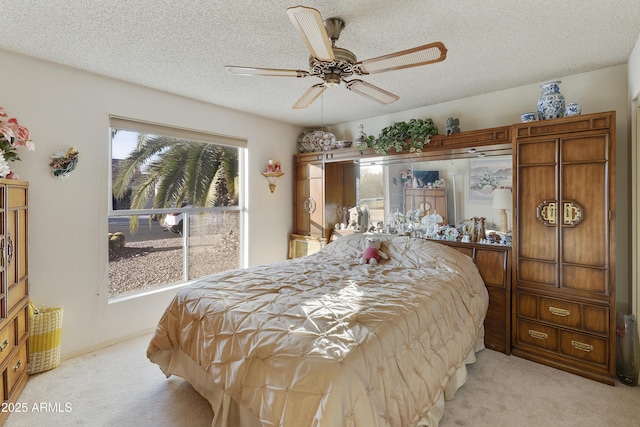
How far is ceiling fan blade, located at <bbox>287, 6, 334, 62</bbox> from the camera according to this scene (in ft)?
4.27

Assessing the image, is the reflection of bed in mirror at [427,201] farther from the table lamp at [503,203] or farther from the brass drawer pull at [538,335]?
the brass drawer pull at [538,335]

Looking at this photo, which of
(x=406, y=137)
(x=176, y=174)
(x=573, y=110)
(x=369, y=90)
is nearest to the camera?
(x=369, y=90)

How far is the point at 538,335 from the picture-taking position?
2730 mm

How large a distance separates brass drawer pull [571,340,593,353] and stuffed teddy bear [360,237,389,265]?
65.9 inches

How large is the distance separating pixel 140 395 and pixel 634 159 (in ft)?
13.8

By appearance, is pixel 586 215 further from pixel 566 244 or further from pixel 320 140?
pixel 320 140

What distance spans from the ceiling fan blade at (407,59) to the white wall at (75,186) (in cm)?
257

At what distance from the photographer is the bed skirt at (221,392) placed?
1710 mm

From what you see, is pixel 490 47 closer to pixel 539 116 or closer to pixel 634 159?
pixel 539 116

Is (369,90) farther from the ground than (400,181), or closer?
farther from the ground

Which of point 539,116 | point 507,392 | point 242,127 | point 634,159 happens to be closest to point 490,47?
point 539,116

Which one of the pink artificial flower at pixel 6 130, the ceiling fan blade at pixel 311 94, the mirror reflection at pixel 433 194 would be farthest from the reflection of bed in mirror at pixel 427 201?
the pink artificial flower at pixel 6 130

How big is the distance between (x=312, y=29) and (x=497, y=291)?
2821 mm

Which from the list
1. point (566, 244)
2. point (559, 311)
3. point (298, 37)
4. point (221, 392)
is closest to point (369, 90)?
point (298, 37)
